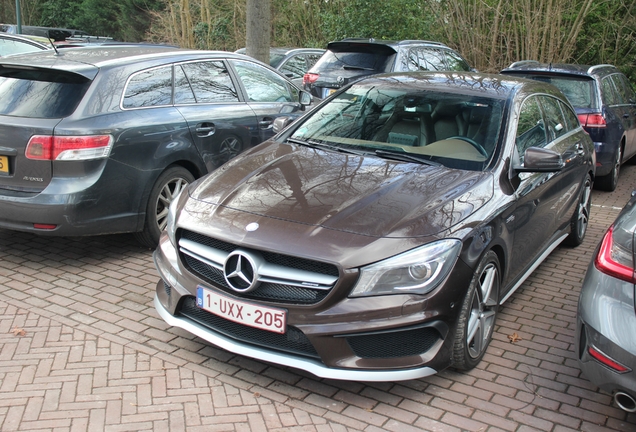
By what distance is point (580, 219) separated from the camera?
635cm

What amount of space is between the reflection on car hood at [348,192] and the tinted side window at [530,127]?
2.04ft

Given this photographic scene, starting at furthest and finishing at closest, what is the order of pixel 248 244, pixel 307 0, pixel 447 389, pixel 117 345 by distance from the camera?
pixel 307 0 → pixel 117 345 → pixel 447 389 → pixel 248 244

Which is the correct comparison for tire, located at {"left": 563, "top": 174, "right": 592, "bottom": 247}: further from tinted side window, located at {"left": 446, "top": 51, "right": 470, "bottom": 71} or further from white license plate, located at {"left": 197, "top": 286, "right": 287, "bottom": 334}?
tinted side window, located at {"left": 446, "top": 51, "right": 470, "bottom": 71}

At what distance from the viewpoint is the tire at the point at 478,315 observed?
3.61m

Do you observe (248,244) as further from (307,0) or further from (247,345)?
(307,0)

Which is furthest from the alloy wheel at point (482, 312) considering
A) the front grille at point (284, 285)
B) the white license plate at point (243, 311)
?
the white license plate at point (243, 311)

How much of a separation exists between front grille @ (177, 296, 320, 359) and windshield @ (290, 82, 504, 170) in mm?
1594

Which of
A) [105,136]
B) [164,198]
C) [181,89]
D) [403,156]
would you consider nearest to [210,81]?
[181,89]

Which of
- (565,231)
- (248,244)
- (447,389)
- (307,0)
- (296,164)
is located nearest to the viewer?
(248,244)

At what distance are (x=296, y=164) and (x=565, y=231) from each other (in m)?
2.82

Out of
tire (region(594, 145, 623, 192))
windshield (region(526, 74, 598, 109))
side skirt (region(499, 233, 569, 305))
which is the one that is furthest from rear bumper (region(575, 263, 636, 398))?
tire (region(594, 145, 623, 192))

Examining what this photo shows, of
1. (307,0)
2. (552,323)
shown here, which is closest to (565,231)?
(552,323)

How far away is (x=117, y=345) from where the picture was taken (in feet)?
13.1

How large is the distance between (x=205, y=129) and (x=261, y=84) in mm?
1221
